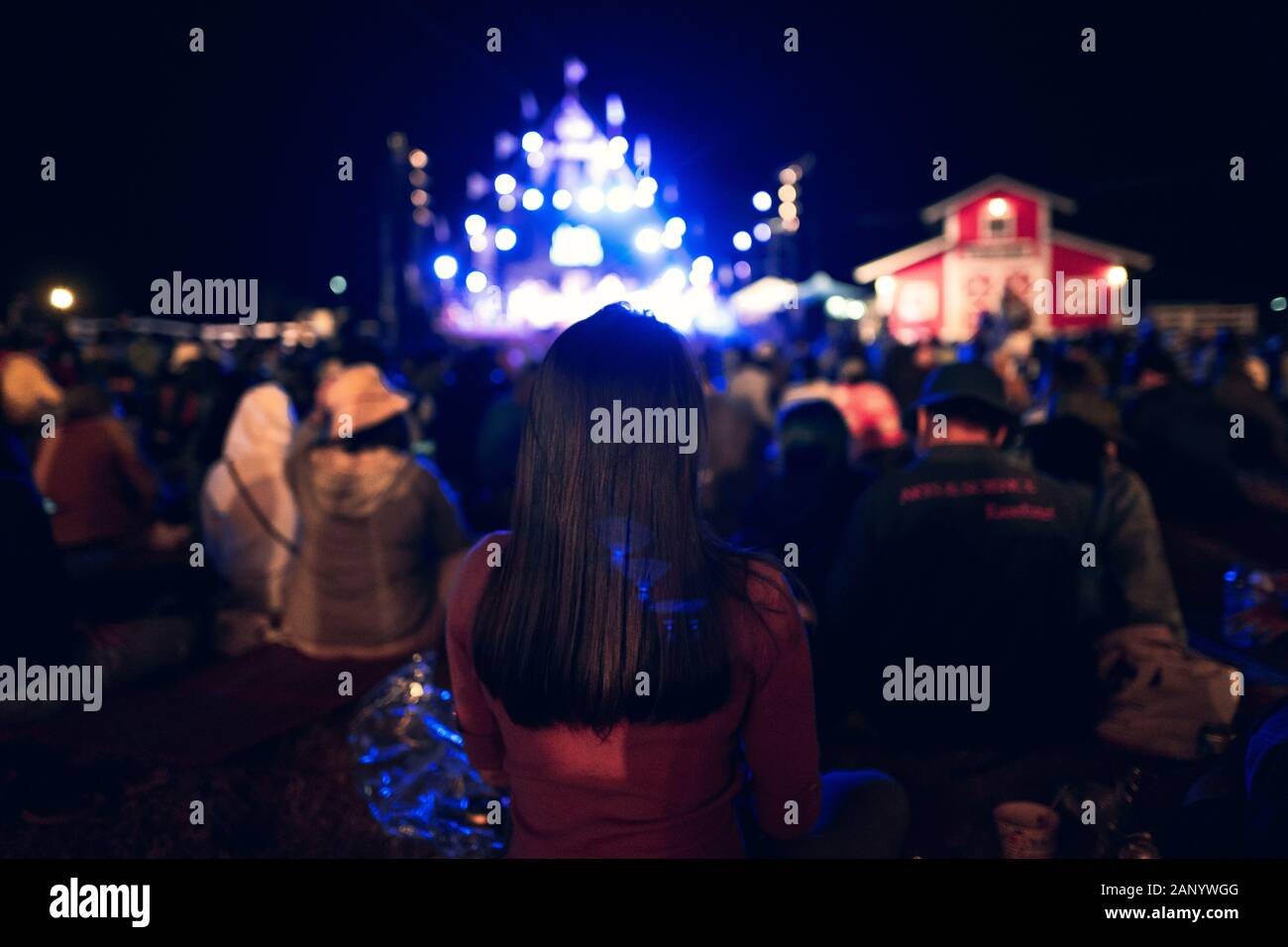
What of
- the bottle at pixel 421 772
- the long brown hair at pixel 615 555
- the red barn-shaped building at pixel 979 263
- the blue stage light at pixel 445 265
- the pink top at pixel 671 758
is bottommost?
the bottle at pixel 421 772

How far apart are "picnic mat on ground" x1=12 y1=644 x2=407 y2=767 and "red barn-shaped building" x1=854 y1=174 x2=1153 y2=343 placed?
3148cm

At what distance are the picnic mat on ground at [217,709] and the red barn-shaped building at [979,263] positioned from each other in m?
31.5

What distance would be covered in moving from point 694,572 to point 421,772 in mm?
2406

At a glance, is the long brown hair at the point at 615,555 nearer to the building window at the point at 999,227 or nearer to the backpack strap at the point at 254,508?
the backpack strap at the point at 254,508

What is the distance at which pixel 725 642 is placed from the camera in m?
1.90

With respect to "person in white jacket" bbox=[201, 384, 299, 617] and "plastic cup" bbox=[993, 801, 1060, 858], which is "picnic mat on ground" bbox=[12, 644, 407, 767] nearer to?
"person in white jacket" bbox=[201, 384, 299, 617]

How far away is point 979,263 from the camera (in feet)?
113

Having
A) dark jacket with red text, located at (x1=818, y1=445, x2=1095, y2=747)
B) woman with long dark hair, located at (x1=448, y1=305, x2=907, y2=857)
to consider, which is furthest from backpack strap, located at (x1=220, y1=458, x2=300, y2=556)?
woman with long dark hair, located at (x1=448, y1=305, x2=907, y2=857)

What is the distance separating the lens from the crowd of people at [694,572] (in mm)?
1895

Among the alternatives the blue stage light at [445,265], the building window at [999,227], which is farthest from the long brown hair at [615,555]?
the blue stage light at [445,265]

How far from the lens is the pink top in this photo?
1931 millimetres

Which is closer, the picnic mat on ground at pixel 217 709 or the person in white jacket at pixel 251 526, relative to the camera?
the picnic mat on ground at pixel 217 709
